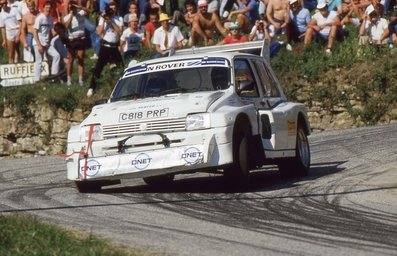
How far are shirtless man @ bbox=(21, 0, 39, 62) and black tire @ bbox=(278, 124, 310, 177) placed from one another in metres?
12.1

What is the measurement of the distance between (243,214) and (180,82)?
11.1 feet

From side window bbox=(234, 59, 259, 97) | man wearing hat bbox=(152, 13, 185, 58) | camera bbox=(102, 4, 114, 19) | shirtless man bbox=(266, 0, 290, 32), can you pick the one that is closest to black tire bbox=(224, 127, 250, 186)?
side window bbox=(234, 59, 259, 97)

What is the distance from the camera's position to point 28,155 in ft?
90.8

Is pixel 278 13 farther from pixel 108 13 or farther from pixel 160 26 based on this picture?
pixel 108 13

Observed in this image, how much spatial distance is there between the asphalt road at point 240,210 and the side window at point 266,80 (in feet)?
3.71

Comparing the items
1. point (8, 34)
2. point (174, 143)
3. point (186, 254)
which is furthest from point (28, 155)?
point (186, 254)

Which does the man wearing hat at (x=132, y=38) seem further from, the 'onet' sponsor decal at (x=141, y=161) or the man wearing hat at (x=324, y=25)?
the 'onet' sponsor decal at (x=141, y=161)

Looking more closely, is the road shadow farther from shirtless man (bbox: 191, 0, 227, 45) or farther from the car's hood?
shirtless man (bbox: 191, 0, 227, 45)

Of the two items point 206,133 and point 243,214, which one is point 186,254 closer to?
point 243,214

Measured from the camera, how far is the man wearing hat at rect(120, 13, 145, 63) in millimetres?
26047

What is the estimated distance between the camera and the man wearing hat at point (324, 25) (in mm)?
24344

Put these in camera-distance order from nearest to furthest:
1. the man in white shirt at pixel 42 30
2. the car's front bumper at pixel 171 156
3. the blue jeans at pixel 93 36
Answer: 1. the car's front bumper at pixel 171 156
2. the man in white shirt at pixel 42 30
3. the blue jeans at pixel 93 36

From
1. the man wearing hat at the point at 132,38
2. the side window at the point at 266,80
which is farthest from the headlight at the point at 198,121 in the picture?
the man wearing hat at the point at 132,38

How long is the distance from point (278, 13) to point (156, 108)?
12229mm
